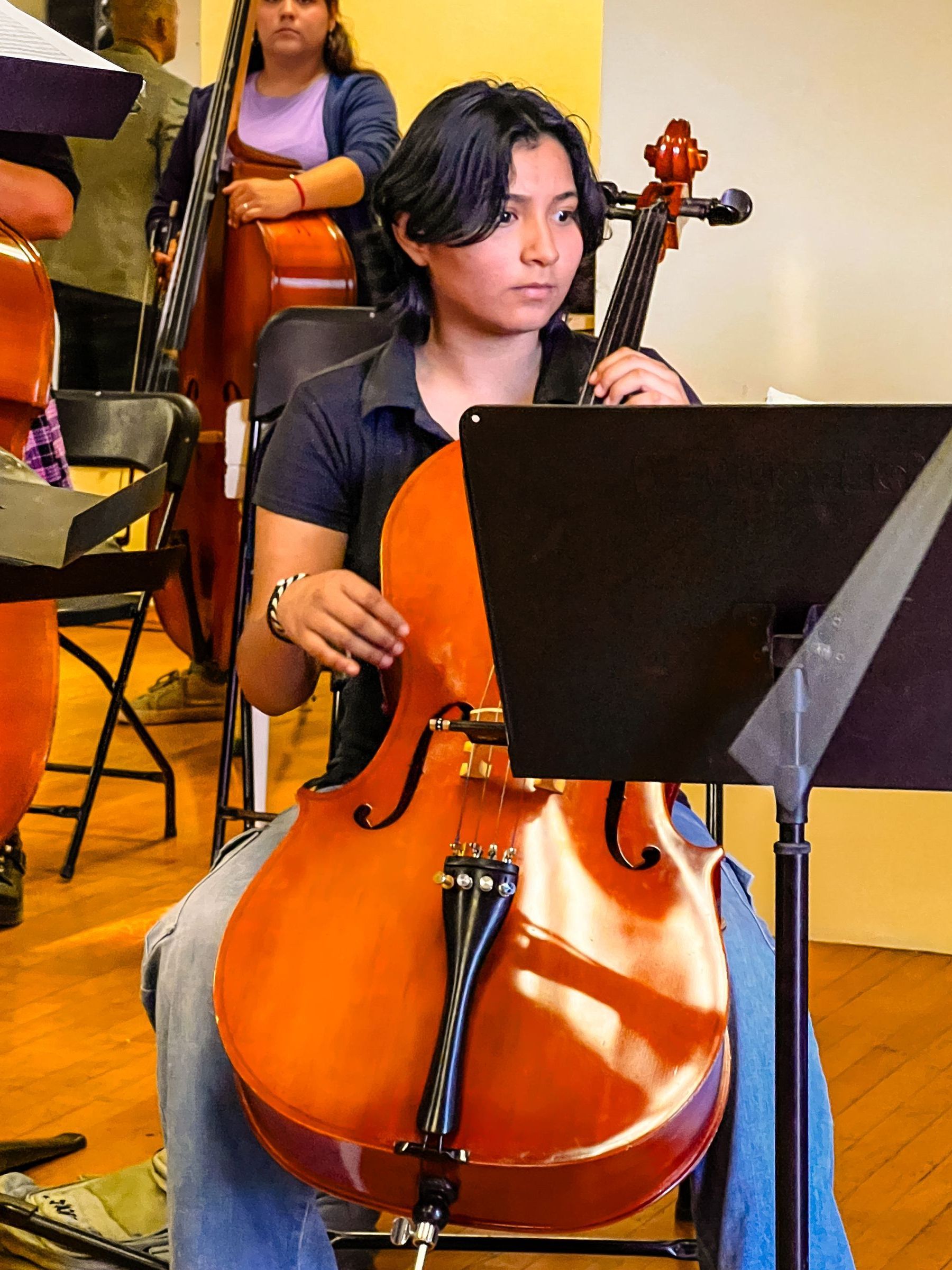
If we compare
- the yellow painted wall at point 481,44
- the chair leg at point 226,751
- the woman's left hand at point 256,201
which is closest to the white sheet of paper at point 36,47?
the chair leg at point 226,751

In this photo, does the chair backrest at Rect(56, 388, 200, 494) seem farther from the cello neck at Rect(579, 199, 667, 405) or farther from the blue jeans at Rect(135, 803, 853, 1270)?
the blue jeans at Rect(135, 803, 853, 1270)

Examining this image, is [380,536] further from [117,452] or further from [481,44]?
[481,44]

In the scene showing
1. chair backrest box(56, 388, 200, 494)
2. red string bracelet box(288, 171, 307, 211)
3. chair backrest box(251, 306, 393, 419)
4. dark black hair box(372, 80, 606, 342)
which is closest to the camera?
dark black hair box(372, 80, 606, 342)

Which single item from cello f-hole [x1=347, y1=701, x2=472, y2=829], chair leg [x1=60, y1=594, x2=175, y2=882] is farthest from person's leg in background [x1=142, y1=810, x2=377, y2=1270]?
chair leg [x1=60, y1=594, x2=175, y2=882]

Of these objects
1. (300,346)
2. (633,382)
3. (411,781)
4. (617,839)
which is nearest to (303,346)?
(300,346)

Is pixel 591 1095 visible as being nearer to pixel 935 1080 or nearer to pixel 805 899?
pixel 805 899

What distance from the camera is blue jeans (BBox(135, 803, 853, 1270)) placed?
106 centimetres

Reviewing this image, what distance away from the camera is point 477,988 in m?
0.99

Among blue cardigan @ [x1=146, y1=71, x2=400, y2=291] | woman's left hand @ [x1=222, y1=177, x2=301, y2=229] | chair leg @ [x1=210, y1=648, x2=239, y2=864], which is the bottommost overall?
chair leg @ [x1=210, y1=648, x2=239, y2=864]

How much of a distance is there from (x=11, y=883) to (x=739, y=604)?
1.95 metres

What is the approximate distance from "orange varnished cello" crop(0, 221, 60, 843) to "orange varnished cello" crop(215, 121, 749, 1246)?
1.11ft

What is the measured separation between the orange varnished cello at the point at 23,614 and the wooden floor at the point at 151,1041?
576 millimetres

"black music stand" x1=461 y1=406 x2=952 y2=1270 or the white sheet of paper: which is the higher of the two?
the white sheet of paper

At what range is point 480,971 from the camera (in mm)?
994
